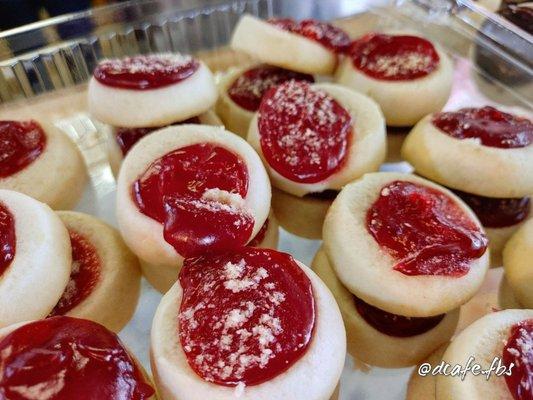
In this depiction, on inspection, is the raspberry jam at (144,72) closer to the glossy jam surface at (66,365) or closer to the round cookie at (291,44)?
the round cookie at (291,44)

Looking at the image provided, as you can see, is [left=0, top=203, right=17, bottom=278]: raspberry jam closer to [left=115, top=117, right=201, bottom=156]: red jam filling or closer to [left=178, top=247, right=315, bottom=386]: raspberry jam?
[left=178, top=247, right=315, bottom=386]: raspberry jam

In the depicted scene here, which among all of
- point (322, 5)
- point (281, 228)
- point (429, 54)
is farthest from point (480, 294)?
point (322, 5)

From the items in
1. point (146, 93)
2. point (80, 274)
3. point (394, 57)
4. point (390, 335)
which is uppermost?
point (146, 93)

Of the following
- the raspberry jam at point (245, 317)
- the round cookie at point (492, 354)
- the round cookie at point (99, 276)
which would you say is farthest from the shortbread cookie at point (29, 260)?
the round cookie at point (492, 354)

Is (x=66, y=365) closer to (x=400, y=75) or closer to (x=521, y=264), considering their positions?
(x=521, y=264)

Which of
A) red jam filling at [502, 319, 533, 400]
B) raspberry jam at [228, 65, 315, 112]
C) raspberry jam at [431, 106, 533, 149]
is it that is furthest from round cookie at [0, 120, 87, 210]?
red jam filling at [502, 319, 533, 400]

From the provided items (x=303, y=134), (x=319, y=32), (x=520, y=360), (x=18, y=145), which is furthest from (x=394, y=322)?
(x=18, y=145)

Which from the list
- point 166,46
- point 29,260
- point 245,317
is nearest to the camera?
point 245,317
